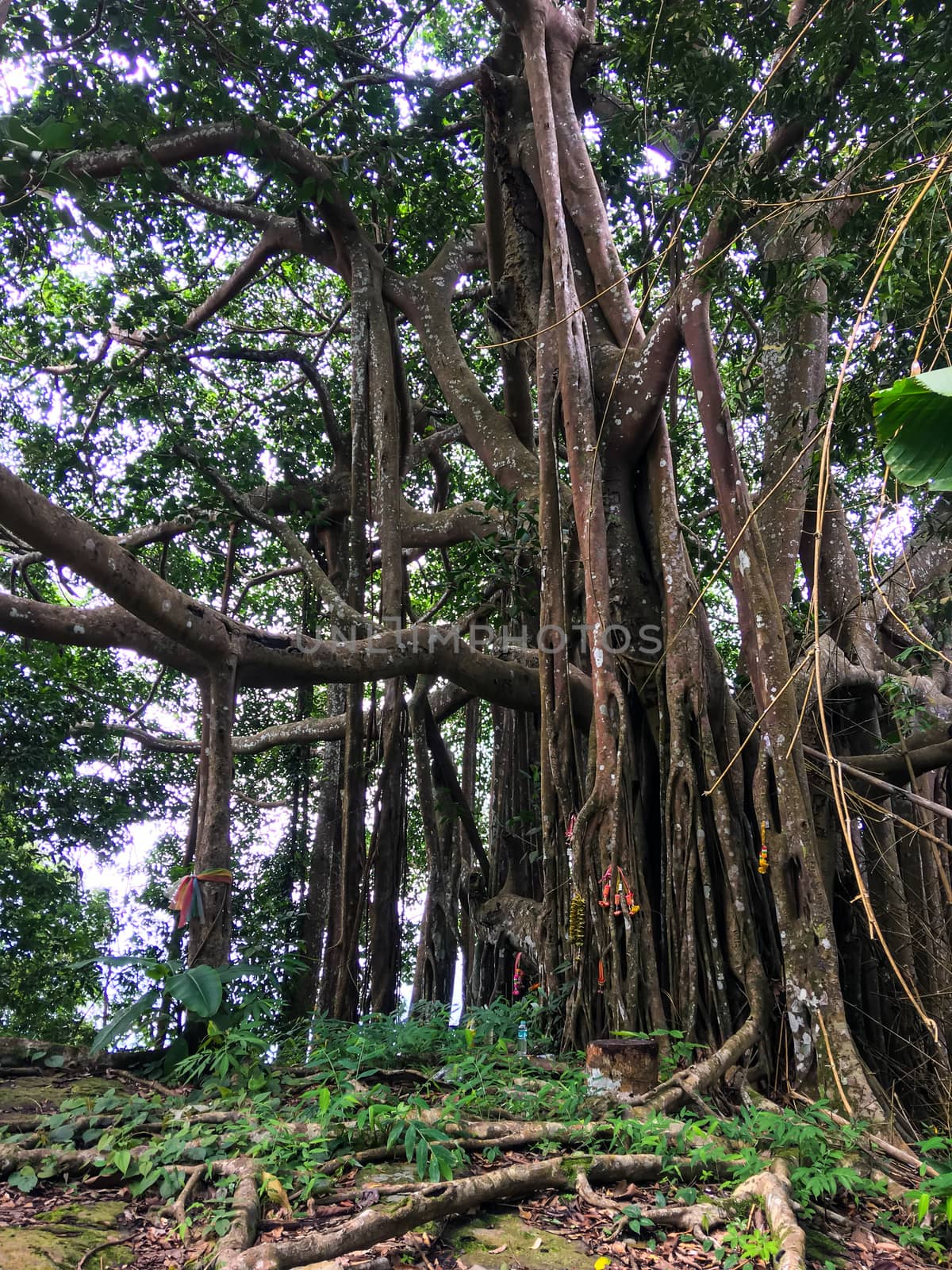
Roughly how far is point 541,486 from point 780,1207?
10.2 ft

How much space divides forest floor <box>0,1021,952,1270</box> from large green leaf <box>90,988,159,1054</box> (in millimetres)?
179

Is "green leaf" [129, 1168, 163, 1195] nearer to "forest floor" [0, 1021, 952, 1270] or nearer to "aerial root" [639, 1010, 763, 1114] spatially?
→ "forest floor" [0, 1021, 952, 1270]

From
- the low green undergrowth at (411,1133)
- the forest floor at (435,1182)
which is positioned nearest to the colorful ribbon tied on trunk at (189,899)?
the low green undergrowth at (411,1133)

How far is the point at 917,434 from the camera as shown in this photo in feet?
4.51

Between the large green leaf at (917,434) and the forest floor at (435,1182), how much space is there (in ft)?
5.04

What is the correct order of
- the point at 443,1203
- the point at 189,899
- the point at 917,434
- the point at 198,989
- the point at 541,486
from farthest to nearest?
the point at 541,486 < the point at 189,899 < the point at 198,989 < the point at 443,1203 < the point at 917,434

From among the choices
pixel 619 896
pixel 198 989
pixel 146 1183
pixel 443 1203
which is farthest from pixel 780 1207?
pixel 198 989

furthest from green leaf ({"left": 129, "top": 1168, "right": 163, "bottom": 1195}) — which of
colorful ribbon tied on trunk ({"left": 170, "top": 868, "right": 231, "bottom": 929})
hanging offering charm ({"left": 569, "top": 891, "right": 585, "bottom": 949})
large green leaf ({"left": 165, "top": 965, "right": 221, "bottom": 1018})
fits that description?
hanging offering charm ({"left": 569, "top": 891, "right": 585, "bottom": 949})

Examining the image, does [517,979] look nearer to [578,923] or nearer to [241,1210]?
[578,923]

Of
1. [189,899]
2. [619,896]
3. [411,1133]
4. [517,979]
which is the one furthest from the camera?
[517,979]

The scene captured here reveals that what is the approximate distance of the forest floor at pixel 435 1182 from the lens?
1781mm

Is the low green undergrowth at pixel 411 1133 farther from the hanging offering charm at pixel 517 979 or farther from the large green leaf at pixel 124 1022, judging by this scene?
the hanging offering charm at pixel 517 979

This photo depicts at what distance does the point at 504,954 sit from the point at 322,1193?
11.4 feet

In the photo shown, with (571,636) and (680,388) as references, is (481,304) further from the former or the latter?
(571,636)
